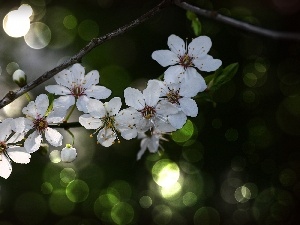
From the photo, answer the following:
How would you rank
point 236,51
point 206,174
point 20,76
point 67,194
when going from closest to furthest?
1. point 20,76
2. point 67,194
3. point 206,174
4. point 236,51

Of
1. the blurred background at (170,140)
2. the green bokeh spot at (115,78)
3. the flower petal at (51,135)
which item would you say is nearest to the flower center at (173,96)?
the flower petal at (51,135)

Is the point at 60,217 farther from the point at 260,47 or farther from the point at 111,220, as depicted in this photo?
the point at 260,47

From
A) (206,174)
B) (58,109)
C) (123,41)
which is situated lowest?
(206,174)

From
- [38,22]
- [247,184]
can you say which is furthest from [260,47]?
[38,22]

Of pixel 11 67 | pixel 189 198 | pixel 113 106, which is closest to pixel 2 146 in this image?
pixel 113 106

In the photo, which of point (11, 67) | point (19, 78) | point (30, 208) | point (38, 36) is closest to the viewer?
point (19, 78)

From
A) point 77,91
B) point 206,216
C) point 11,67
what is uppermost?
point 77,91

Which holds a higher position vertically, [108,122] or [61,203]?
[108,122]

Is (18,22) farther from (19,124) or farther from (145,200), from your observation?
(19,124)
